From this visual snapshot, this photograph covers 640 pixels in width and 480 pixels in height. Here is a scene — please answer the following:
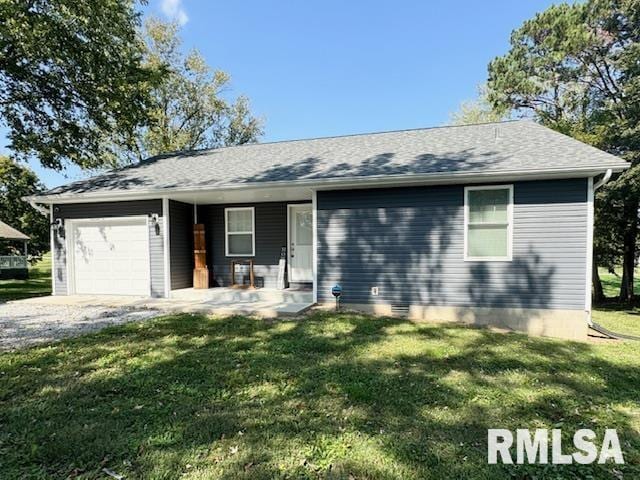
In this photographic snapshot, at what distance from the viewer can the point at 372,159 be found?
26.8ft

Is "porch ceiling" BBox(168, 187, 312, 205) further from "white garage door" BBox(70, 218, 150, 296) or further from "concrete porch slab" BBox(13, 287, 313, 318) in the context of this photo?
"concrete porch slab" BBox(13, 287, 313, 318)

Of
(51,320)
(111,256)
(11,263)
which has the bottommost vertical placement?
(11,263)

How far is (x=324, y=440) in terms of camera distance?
2680 mm

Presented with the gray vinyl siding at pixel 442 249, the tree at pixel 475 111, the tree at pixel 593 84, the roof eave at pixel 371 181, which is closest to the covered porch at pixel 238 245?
the roof eave at pixel 371 181

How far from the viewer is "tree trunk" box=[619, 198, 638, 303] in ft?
37.5

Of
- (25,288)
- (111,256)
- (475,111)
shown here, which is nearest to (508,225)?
(111,256)

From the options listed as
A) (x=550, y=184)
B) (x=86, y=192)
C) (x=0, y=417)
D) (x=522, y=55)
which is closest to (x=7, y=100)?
(x=86, y=192)

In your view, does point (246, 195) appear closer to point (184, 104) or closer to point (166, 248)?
point (166, 248)

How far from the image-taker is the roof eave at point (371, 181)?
6.11 metres

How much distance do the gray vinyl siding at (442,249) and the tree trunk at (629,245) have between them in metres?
6.34

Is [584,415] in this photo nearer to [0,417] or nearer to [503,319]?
[503,319]

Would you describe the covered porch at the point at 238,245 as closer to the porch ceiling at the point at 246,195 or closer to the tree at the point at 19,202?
the porch ceiling at the point at 246,195

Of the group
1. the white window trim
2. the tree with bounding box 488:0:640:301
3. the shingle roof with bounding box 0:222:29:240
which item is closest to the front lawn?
the white window trim

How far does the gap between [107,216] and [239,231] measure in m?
3.20
